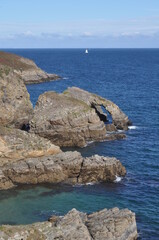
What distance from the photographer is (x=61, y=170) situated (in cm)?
4919

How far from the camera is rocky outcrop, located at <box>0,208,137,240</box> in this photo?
28930 millimetres

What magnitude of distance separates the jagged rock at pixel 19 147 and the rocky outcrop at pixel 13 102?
37.3 feet

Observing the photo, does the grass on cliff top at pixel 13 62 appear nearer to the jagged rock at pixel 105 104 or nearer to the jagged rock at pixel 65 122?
the jagged rock at pixel 105 104

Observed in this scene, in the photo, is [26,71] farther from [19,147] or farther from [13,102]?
[19,147]

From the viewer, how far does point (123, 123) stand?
7594 centimetres

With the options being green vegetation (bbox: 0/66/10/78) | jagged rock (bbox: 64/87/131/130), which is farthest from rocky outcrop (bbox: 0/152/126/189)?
jagged rock (bbox: 64/87/131/130)

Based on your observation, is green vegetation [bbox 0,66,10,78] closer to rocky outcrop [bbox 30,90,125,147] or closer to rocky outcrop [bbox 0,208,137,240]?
rocky outcrop [bbox 30,90,125,147]

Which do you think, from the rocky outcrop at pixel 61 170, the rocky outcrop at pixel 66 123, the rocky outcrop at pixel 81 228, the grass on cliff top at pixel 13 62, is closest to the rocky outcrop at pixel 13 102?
the rocky outcrop at pixel 66 123

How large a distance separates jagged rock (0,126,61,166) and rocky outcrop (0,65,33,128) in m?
11.4

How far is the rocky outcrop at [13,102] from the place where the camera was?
6206cm

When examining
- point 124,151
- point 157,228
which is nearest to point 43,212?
point 157,228

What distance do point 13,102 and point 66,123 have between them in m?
9.10

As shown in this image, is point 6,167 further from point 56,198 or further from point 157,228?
point 157,228

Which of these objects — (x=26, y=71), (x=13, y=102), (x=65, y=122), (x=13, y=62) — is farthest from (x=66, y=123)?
(x=13, y=62)
